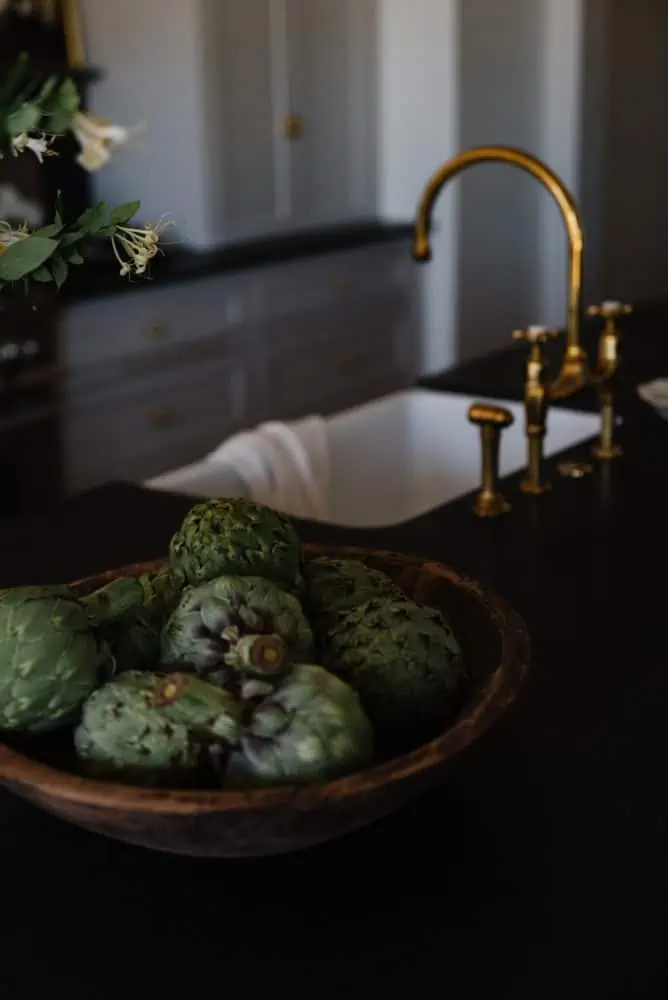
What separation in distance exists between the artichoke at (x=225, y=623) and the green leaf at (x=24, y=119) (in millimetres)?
287

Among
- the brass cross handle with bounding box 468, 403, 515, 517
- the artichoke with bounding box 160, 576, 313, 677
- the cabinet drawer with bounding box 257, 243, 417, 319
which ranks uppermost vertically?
the artichoke with bounding box 160, 576, 313, 677

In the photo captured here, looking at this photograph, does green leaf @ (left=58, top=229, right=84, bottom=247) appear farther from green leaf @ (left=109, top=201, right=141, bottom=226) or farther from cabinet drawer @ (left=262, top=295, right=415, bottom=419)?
cabinet drawer @ (left=262, top=295, right=415, bottom=419)

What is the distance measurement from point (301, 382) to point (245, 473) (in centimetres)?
207

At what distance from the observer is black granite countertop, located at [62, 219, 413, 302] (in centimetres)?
302

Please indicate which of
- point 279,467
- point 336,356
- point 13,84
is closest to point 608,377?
point 279,467

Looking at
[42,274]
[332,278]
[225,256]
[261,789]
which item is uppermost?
[42,274]

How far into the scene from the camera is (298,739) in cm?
65

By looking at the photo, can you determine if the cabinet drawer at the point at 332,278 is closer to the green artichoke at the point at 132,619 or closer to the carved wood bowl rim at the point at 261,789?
the green artichoke at the point at 132,619

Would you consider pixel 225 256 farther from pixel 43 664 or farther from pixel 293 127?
pixel 43 664

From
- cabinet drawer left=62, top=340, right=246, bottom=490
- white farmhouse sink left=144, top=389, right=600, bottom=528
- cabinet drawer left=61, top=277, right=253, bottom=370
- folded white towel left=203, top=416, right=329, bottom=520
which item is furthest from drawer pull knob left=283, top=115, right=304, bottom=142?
folded white towel left=203, top=416, right=329, bottom=520

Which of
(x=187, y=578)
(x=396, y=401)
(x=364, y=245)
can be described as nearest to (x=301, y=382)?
(x=364, y=245)

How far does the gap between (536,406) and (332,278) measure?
90.5 inches

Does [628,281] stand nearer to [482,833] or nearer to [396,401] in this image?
[396,401]

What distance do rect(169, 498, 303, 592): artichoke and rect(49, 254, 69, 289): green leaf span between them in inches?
6.0
